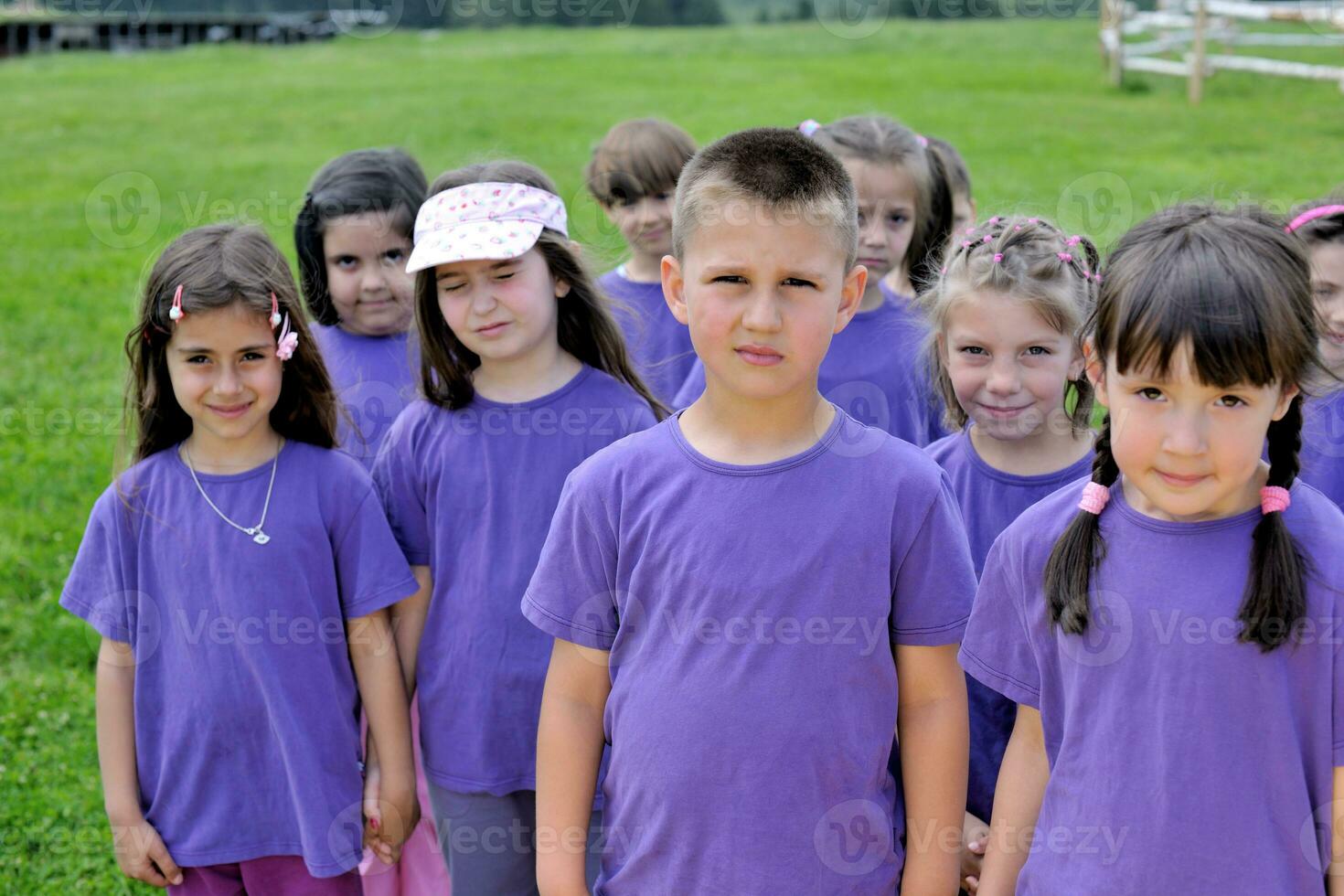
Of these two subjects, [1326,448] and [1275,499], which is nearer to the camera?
[1275,499]

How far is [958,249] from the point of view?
3080 millimetres

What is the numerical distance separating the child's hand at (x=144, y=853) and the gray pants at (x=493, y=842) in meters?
0.60

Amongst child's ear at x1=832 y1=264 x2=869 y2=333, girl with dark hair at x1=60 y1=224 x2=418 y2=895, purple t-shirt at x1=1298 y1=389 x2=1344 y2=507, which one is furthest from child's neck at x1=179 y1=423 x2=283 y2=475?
purple t-shirt at x1=1298 y1=389 x2=1344 y2=507

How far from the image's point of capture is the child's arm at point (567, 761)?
2.37 m

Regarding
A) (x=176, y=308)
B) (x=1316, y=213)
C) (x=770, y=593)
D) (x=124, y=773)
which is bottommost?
(x=124, y=773)

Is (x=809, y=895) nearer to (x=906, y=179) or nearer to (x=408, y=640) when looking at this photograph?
(x=408, y=640)

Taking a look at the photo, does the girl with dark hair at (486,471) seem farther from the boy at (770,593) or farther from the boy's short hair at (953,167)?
the boy's short hair at (953,167)

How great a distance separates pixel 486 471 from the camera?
9.43 feet

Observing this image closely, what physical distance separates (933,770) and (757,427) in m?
0.69

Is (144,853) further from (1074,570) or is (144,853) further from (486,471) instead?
(1074,570)

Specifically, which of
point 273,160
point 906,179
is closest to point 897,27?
point 273,160

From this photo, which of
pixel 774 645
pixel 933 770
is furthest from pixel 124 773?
pixel 933 770

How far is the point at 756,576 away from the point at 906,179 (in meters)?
2.10

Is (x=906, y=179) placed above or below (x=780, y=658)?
above
